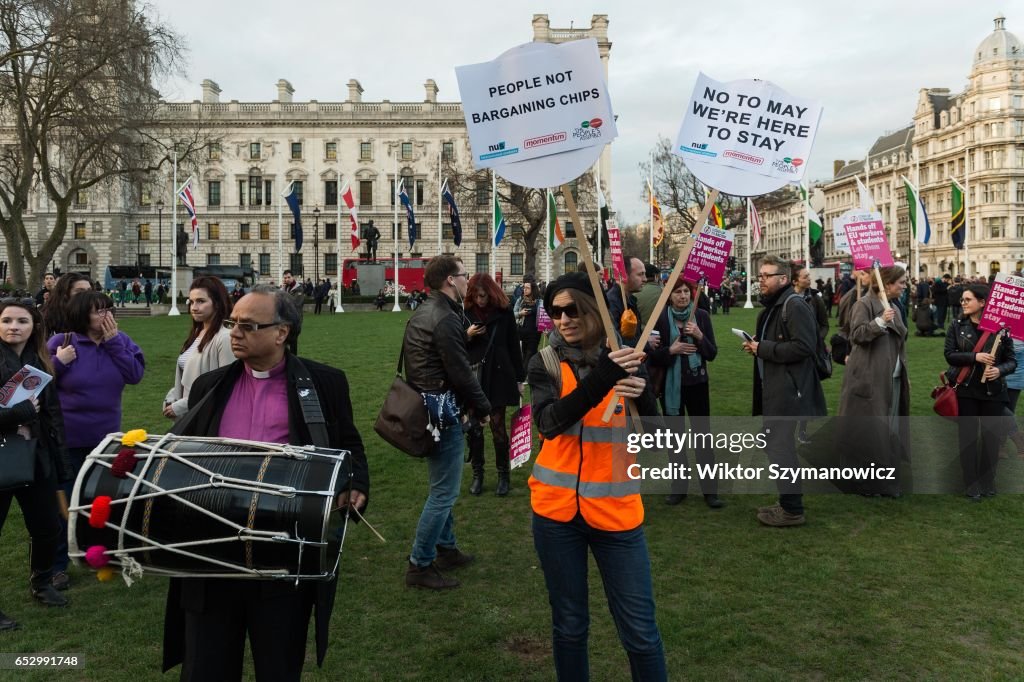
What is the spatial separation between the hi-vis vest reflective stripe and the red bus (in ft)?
167

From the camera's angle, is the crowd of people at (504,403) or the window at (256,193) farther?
the window at (256,193)

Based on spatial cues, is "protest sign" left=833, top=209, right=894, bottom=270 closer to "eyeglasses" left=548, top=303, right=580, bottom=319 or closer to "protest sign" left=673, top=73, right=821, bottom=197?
"protest sign" left=673, top=73, right=821, bottom=197

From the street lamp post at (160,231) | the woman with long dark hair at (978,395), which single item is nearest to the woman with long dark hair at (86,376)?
the woman with long dark hair at (978,395)

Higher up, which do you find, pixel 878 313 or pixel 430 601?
pixel 878 313

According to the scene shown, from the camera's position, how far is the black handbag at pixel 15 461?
415 centimetres

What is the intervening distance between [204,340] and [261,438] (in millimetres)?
1739

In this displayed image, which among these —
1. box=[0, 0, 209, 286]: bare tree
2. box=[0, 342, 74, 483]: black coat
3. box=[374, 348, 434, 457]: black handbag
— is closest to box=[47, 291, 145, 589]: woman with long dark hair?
box=[0, 342, 74, 483]: black coat

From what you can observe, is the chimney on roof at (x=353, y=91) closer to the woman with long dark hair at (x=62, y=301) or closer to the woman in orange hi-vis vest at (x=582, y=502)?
the woman with long dark hair at (x=62, y=301)

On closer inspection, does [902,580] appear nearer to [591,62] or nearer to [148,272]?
[591,62]

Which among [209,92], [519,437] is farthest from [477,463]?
[209,92]

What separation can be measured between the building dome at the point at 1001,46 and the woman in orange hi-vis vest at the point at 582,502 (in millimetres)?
90238

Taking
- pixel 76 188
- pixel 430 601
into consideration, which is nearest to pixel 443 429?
pixel 430 601

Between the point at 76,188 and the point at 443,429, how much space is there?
31975 mm

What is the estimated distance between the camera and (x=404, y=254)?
74.3 metres
